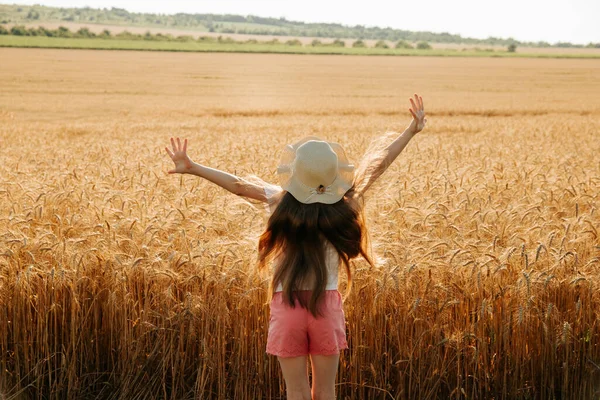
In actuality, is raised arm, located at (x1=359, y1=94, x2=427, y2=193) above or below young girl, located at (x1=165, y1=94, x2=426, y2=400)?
above

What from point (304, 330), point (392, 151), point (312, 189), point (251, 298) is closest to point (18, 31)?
point (251, 298)

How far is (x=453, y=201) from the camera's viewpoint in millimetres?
6652

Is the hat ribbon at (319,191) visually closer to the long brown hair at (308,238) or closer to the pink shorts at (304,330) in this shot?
the long brown hair at (308,238)

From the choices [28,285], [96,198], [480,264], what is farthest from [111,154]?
[480,264]

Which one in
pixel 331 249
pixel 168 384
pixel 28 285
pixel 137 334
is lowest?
pixel 168 384

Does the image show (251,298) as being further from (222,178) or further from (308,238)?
(308,238)

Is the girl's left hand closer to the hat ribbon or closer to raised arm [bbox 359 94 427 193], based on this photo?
raised arm [bbox 359 94 427 193]

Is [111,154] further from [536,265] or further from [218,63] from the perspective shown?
[218,63]

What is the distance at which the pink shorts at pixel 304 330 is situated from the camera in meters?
3.26

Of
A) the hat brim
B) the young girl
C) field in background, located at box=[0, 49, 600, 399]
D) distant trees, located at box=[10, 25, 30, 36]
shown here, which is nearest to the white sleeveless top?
the young girl

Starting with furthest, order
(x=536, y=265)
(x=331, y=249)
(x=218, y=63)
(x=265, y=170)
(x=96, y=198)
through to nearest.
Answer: (x=218, y=63), (x=265, y=170), (x=96, y=198), (x=536, y=265), (x=331, y=249)

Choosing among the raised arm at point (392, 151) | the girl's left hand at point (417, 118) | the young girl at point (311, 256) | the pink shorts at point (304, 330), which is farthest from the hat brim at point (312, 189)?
the girl's left hand at point (417, 118)

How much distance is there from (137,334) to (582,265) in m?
2.96

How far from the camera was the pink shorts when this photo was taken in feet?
10.7
